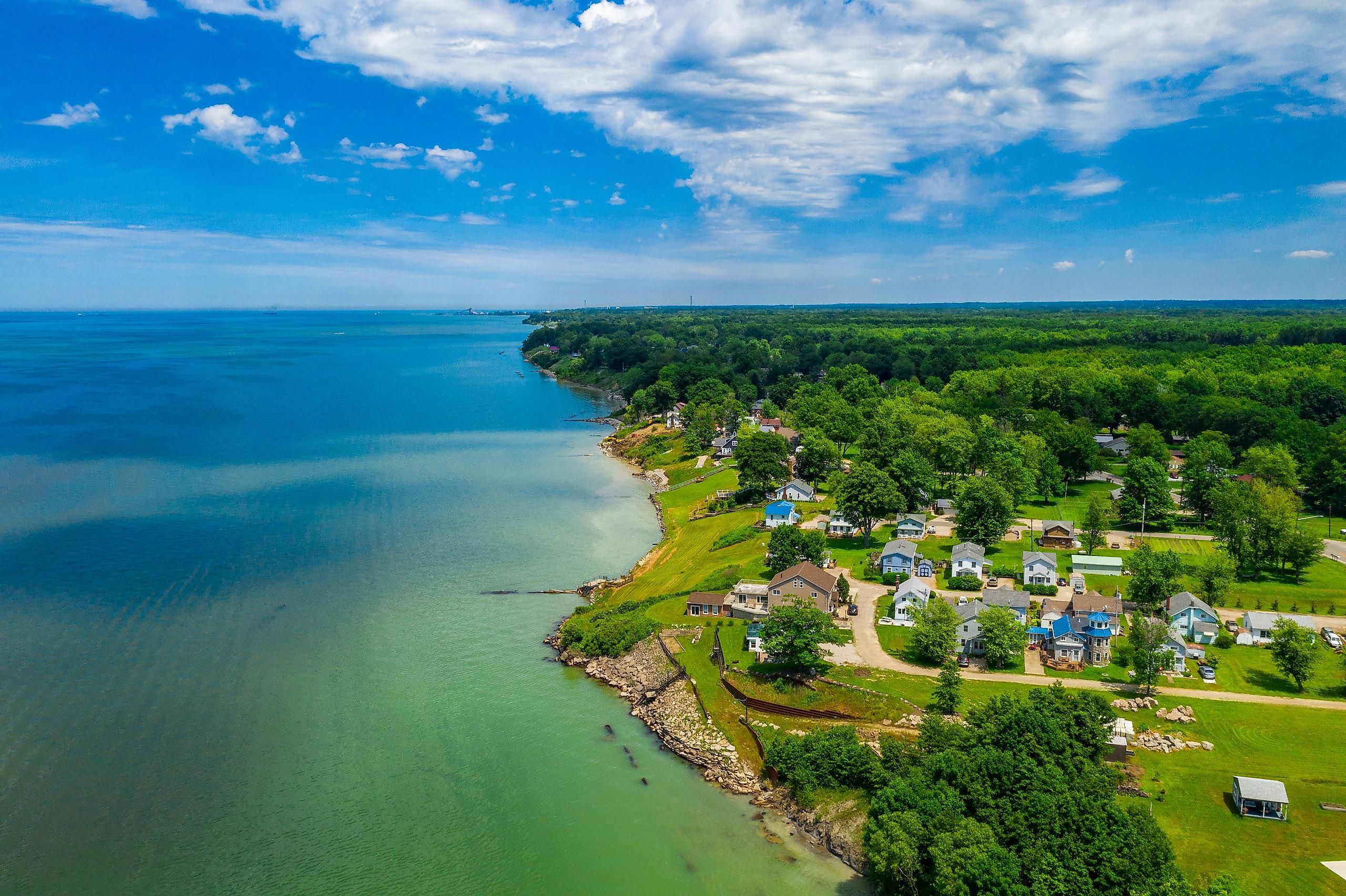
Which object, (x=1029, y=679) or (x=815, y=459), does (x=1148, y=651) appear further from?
(x=815, y=459)

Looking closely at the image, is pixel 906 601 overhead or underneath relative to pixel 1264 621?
underneath

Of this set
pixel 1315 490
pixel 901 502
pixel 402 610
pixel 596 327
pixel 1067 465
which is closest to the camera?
pixel 402 610

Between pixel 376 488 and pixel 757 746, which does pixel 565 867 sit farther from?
pixel 376 488

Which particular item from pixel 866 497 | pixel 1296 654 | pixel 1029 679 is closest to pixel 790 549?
pixel 866 497

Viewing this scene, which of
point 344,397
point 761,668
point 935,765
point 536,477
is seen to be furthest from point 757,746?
point 344,397

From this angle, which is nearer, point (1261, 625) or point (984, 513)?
point (1261, 625)
